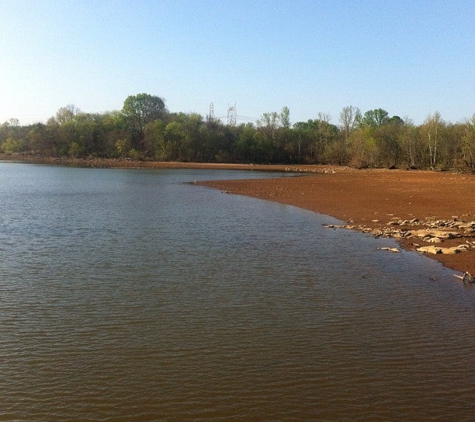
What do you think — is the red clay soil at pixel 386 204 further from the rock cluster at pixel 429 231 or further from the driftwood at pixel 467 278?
the driftwood at pixel 467 278

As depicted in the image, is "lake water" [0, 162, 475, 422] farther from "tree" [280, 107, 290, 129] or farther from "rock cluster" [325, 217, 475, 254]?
"tree" [280, 107, 290, 129]

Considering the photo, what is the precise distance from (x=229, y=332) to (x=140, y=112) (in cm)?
12716

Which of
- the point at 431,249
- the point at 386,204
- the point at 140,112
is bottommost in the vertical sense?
the point at 431,249

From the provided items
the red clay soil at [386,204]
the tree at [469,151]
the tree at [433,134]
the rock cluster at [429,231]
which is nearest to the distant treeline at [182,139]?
the tree at [433,134]

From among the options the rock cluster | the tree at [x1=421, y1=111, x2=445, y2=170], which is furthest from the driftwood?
the tree at [x1=421, y1=111, x2=445, y2=170]

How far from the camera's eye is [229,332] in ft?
30.3

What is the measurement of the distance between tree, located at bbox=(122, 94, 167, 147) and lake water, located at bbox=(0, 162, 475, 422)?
11068 centimetres

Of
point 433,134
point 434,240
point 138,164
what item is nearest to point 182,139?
point 138,164

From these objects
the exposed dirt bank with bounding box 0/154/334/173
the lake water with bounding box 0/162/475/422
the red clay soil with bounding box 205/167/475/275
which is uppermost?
the exposed dirt bank with bounding box 0/154/334/173

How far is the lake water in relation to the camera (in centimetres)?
668

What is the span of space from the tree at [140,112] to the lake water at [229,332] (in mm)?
110682

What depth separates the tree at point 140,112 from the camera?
12547 cm

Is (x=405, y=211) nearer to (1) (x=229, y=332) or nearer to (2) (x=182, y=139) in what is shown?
(1) (x=229, y=332)

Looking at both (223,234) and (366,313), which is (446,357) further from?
(223,234)
